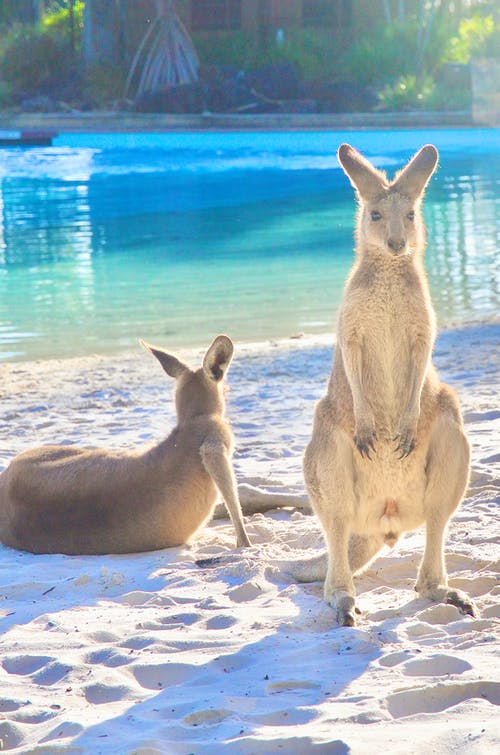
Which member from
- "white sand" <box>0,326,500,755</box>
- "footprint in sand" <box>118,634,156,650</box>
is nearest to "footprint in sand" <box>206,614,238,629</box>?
"white sand" <box>0,326,500,755</box>

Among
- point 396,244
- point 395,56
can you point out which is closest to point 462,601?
point 396,244

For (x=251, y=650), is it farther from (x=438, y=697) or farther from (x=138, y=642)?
(x=438, y=697)

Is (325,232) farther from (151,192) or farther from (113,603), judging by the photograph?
(113,603)

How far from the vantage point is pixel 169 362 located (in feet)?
15.7

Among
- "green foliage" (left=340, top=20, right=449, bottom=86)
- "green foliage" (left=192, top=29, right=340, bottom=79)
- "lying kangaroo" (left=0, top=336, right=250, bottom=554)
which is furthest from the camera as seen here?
"green foliage" (left=192, top=29, right=340, bottom=79)

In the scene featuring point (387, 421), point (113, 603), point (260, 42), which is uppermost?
point (260, 42)

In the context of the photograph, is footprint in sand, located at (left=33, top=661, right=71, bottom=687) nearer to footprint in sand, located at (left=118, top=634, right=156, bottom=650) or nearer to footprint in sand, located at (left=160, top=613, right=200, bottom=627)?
footprint in sand, located at (left=118, top=634, right=156, bottom=650)

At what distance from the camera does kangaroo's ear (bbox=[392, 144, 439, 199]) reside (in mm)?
3566

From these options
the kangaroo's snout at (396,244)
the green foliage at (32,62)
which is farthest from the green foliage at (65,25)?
the kangaroo's snout at (396,244)

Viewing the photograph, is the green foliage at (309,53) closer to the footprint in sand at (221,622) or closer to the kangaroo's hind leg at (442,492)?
the kangaroo's hind leg at (442,492)

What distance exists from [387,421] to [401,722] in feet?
3.96

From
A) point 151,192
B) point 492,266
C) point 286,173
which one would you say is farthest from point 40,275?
point 286,173

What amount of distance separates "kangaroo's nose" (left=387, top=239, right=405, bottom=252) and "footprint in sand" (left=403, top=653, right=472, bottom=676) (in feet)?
4.05

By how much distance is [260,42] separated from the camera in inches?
1264
